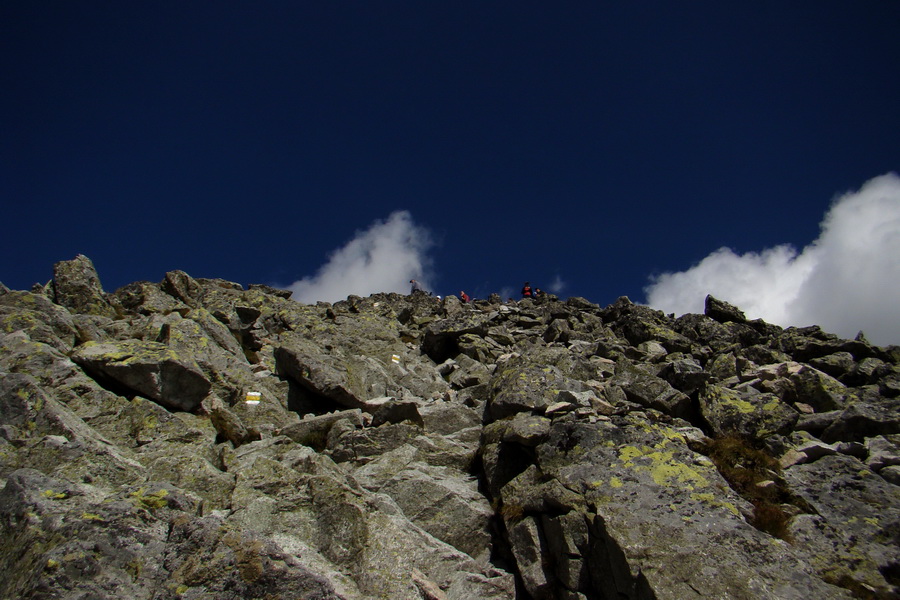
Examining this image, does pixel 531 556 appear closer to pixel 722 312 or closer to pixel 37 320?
pixel 37 320

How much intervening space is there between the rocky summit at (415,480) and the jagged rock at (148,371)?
0.06m

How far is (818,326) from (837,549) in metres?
27.6

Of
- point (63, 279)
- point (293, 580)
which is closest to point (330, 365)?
point (293, 580)

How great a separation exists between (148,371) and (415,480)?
7.46 m

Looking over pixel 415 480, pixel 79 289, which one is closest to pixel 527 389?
pixel 415 480

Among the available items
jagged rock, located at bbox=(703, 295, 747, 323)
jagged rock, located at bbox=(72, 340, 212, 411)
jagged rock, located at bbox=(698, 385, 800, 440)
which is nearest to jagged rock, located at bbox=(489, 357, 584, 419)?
jagged rock, located at bbox=(698, 385, 800, 440)

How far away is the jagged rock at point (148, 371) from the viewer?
1256 cm

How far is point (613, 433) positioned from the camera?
1149cm

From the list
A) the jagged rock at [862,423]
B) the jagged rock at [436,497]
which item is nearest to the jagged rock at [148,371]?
the jagged rock at [436,497]

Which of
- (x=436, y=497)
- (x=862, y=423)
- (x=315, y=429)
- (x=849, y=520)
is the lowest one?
(x=849, y=520)

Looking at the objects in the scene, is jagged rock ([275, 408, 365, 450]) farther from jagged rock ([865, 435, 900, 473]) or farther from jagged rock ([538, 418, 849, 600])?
jagged rock ([865, 435, 900, 473])

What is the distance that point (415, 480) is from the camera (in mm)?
11812

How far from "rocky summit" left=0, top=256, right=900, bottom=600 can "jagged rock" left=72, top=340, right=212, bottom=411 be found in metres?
0.06

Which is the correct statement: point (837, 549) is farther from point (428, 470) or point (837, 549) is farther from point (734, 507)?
point (428, 470)
